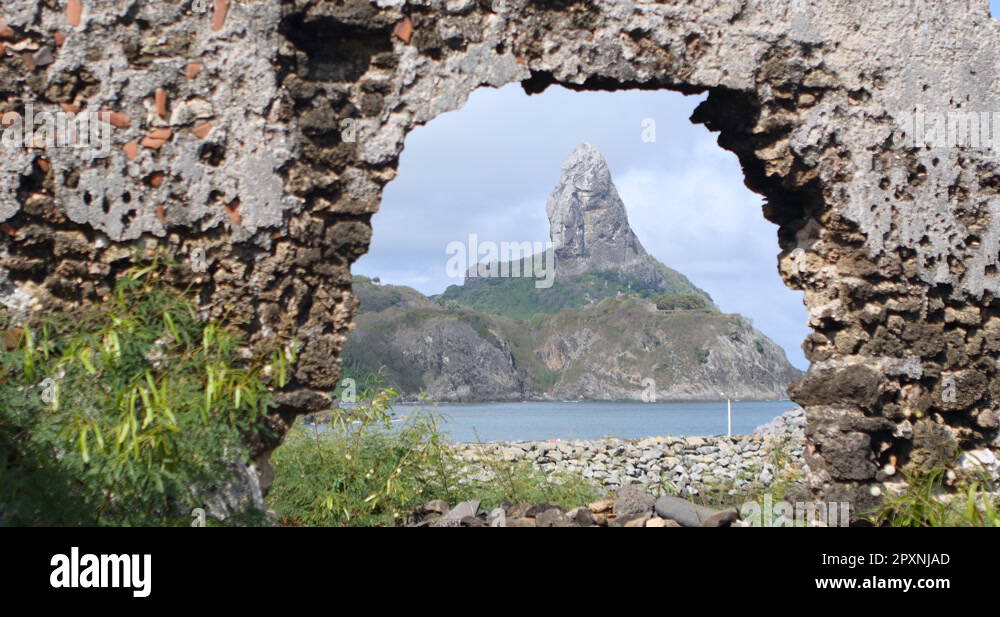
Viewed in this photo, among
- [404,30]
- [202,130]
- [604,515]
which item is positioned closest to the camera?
[202,130]

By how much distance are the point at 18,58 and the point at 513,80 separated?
7.14ft

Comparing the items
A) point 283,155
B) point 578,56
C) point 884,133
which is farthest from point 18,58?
point 884,133

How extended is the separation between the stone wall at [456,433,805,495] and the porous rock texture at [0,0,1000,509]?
2.13m

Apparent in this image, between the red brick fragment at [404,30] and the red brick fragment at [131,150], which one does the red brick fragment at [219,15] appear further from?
the red brick fragment at [404,30]

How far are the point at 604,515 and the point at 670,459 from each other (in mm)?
5071

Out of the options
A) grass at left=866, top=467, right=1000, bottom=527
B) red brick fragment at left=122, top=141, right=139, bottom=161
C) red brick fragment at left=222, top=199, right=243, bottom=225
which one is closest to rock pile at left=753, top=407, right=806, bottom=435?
grass at left=866, top=467, right=1000, bottom=527

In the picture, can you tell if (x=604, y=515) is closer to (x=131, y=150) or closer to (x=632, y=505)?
(x=632, y=505)

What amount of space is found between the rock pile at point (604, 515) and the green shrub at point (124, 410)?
1344 millimetres

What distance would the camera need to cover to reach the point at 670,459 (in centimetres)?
944

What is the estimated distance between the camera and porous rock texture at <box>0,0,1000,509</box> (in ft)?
12.1

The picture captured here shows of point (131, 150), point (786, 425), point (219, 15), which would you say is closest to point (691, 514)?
point (131, 150)

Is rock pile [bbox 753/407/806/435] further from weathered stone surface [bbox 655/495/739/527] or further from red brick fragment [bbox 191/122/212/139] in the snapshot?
red brick fragment [bbox 191/122/212/139]

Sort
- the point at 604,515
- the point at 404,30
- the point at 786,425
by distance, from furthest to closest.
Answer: the point at 786,425 < the point at 604,515 < the point at 404,30

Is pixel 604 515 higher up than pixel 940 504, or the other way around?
pixel 940 504
